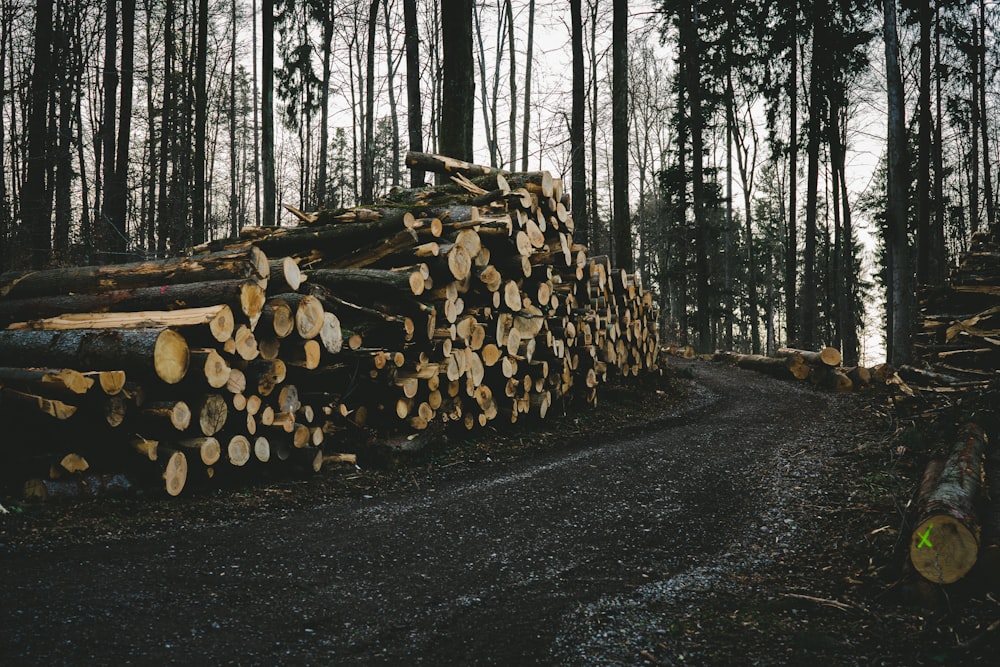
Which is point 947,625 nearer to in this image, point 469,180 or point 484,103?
point 469,180

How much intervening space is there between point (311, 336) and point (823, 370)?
11.2m

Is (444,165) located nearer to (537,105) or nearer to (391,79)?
(537,105)

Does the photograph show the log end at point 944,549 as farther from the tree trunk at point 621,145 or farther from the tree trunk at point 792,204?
the tree trunk at point 792,204

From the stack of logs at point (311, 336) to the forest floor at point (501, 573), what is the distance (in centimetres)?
55

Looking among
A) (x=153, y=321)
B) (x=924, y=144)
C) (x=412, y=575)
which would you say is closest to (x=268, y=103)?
(x=153, y=321)

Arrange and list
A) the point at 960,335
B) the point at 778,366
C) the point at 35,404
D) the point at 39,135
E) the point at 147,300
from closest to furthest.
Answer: the point at 35,404 → the point at 147,300 → the point at 960,335 → the point at 39,135 → the point at 778,366

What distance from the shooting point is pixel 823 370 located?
41.5 feet

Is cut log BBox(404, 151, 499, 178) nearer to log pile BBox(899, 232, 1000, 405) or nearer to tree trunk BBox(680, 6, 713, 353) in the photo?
log pile BBox(899, 232, 1000, 405)

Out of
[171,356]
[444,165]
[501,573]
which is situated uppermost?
[444,165]

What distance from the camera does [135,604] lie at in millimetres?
2801

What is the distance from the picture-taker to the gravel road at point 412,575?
99.3 inches

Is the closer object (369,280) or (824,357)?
(369,280)

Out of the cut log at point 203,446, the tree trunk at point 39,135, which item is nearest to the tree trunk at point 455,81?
the cut log at point 203,446

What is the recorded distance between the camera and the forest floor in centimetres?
251
